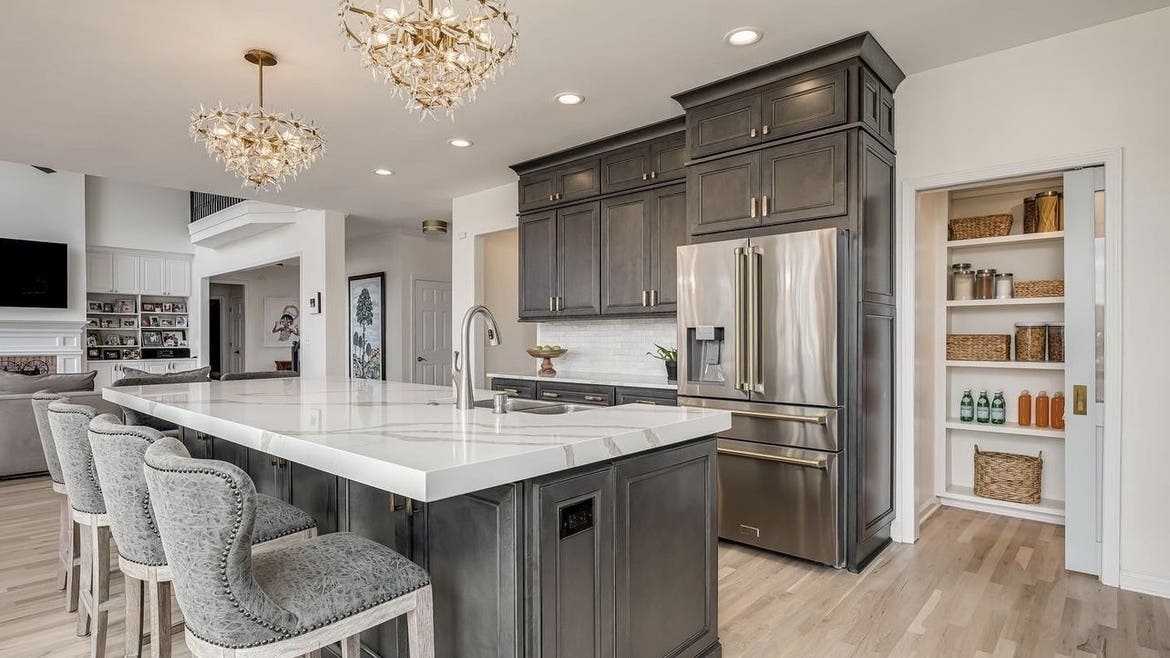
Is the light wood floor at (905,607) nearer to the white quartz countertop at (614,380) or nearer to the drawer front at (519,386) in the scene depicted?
the white quartz countertop at (614,380)

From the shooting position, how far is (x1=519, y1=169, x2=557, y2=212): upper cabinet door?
5020 mm

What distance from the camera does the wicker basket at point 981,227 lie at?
4020 millimetres

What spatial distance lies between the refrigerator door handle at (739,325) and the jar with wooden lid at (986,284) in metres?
2.02

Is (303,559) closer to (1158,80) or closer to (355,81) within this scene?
(355,81)

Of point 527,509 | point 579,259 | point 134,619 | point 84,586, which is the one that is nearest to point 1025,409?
point 579,259

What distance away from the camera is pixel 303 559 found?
4.95ft

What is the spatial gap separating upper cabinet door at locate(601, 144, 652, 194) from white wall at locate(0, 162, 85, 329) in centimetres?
832

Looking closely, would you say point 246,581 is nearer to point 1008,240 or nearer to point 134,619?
point 134,619

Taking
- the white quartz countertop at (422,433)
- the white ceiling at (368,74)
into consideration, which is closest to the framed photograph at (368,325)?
the white ceiling at (368,74)

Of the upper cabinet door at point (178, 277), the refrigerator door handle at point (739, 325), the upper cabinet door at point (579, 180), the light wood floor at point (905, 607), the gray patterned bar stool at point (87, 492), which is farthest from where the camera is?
the upper cabinet door at point (178, 277)

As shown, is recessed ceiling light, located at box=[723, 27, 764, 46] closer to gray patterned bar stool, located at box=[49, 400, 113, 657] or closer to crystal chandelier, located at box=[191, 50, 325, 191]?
crystal chandelier, located at box=[191, 50, 325, 191]

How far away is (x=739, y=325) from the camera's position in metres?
3.27

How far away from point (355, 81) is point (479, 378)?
3.51 meters

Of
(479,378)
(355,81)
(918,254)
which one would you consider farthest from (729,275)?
(479,378)
